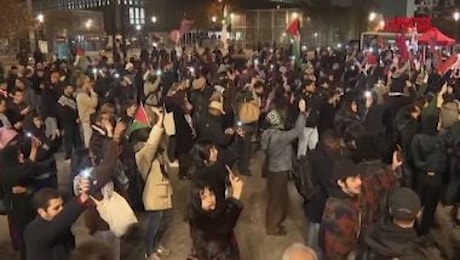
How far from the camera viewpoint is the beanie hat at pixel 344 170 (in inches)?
200

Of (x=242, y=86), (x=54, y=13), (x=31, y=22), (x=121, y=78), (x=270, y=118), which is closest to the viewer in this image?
(x=270, y=118)

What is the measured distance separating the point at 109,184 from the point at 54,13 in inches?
2058

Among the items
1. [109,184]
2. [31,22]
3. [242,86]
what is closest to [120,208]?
[109,184]

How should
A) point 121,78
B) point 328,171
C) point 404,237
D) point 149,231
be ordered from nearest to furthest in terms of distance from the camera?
point 404,237, point 328,171, point 149,231, point 121,78

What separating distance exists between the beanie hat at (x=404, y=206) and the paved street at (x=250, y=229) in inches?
127

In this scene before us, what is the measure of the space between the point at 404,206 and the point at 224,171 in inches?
88.8

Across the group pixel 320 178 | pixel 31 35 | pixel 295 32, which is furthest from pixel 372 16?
pixel 320 178

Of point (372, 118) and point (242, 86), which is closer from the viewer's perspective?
point (372, 118)

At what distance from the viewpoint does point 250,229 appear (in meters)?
8.05

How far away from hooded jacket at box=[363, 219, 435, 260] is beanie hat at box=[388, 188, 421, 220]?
93mm

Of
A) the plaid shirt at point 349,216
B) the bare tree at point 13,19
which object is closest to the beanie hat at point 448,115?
the plaid shirt at point 349,216

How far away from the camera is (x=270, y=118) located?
286 inches

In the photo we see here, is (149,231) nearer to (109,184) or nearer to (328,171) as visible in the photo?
(109,184)

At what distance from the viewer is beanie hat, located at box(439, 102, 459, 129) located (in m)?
8.48
